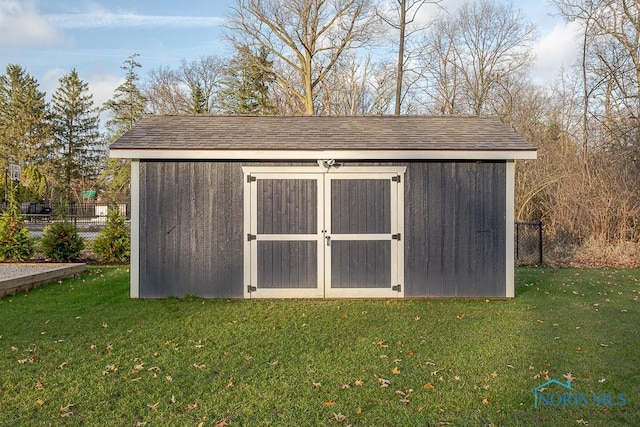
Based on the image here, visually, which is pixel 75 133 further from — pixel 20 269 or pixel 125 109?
pixel 20 269

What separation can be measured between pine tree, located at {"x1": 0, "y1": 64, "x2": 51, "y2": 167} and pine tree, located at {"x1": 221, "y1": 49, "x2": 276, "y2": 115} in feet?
46.6

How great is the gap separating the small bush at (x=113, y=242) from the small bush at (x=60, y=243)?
41 centimetres

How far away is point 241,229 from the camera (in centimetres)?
685

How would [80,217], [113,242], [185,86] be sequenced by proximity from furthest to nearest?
[185,86], [80,217], [113,242]

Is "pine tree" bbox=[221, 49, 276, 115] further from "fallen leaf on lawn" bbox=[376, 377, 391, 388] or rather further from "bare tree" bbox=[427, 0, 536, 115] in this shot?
"fallen leaf on lawn" bbox=[376, 377, 391, 388]

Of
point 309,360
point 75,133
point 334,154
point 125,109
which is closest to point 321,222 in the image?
point 334,154

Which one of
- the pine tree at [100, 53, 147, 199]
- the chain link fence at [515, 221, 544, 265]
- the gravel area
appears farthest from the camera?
the pine tree at [100, 53, 147, 199]

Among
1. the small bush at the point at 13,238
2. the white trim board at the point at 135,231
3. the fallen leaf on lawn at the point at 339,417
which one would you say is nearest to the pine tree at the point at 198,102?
the small bush at the point at 13,238

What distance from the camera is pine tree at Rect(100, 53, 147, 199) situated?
2712cm

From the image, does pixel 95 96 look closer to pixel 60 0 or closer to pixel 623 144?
pixel 60 0

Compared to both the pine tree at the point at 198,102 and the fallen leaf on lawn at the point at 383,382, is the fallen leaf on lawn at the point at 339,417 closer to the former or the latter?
the fallen leaf on lawn at the point at 383,382

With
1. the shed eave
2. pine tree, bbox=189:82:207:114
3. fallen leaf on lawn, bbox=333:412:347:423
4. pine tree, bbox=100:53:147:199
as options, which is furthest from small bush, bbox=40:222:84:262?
pine tree, bbox=100:53:147:199

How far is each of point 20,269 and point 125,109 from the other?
2140cm

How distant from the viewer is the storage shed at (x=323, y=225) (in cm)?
681
